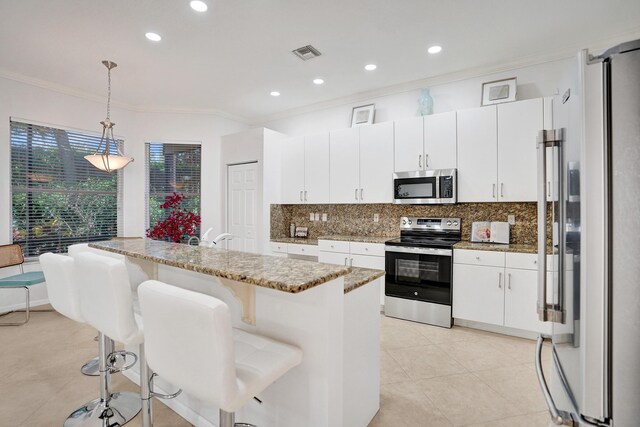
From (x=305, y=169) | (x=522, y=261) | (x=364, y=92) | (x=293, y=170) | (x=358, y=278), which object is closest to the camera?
(x=358, y=278)

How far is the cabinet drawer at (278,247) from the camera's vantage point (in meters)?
4.65

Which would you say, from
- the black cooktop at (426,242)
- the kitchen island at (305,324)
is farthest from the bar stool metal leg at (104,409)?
the black cooktop at (426,242)

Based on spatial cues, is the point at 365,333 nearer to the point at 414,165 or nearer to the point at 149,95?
the point at 414,165

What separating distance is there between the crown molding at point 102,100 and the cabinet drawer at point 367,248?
333cm

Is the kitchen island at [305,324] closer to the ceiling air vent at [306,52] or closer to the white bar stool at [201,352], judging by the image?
the white bar stool at [201,352]

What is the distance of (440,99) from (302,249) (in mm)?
2733

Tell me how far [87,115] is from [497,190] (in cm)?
558

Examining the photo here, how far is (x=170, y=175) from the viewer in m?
5.27

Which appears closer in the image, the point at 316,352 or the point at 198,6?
the point at 316,352

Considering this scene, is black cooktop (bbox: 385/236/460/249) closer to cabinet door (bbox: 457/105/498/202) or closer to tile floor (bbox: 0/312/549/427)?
cabinet door (bbox: 457/105/498/202)

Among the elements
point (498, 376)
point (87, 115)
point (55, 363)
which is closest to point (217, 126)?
point (87, 115)

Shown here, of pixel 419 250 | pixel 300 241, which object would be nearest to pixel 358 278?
pixel 419 250

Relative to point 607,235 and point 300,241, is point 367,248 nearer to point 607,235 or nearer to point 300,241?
point 300,241

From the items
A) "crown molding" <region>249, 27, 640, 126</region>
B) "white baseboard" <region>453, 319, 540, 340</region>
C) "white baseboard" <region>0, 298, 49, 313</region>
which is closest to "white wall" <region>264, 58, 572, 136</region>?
"crown molding" <region>249, 27, 640, 126</region>
